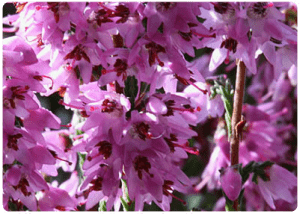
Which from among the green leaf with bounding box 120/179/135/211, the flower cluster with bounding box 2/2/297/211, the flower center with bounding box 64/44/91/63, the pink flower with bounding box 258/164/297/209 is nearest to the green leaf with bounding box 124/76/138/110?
the flower cluster with bounding box 2/2/297/211

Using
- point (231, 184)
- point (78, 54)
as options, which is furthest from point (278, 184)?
point (78, 54)

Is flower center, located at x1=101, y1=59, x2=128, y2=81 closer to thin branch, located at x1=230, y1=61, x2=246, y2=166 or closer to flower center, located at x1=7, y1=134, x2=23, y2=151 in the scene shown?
flower center, located at x1=7, y1=134, x2=23, y2=151

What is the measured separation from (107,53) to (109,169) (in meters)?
0.27

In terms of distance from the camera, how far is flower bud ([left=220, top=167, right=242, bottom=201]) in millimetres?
1414

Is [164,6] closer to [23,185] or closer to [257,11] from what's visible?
[257,11]

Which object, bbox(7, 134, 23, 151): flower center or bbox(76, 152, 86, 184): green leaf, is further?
bbox(76, 152, 86, 184): green leaf

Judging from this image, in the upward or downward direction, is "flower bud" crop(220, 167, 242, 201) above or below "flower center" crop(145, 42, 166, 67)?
below

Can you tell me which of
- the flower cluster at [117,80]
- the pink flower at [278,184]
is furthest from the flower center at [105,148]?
the pink flower at [278,184]

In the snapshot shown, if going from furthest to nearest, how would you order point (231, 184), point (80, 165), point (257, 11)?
point (80, 165)
point (231, 184)
point (257, 11)

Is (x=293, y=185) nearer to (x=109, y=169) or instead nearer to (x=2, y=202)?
(x=109, y=169)

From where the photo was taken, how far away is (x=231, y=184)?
4.65 feet

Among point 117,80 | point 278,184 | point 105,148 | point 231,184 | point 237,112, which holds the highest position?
point 117,80

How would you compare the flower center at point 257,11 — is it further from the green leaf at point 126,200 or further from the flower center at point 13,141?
the flower center at point 13,141

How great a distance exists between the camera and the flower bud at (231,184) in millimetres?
1414
